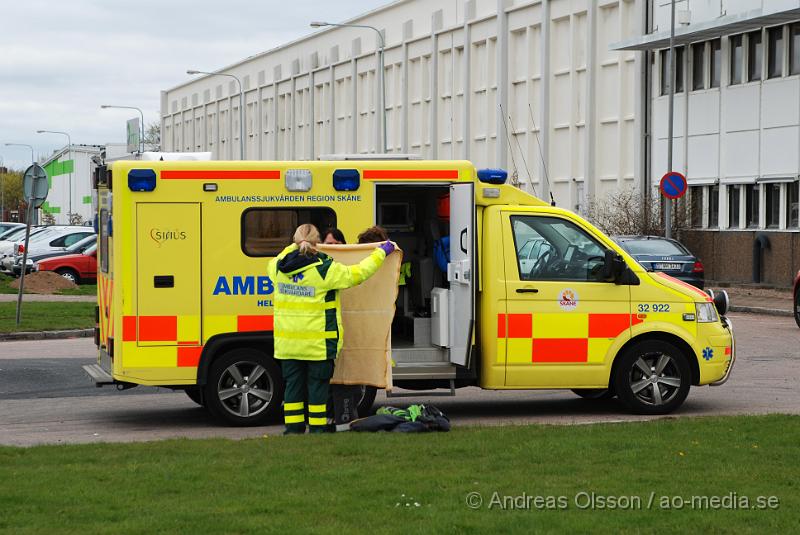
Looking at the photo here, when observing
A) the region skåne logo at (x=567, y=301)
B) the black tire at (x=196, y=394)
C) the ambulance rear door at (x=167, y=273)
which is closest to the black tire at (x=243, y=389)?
the black tire at (x=196, y=394)

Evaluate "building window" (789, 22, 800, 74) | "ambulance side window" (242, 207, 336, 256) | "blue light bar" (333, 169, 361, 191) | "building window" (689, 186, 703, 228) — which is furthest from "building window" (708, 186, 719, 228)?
"ambulance side window" (242, 207, 336, 256)

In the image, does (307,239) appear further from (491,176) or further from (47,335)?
(47,335)

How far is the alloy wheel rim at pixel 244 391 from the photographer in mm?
12391

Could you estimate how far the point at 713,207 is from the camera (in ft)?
132

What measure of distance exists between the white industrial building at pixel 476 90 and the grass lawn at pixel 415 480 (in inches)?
994

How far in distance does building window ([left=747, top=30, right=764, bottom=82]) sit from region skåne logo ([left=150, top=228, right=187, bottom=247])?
28.0 m

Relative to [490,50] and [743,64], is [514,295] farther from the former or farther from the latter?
[490,50]

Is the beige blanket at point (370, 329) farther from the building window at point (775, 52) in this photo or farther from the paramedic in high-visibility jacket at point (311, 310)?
the building window at point (775, 52)

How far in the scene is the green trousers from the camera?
1121 cm

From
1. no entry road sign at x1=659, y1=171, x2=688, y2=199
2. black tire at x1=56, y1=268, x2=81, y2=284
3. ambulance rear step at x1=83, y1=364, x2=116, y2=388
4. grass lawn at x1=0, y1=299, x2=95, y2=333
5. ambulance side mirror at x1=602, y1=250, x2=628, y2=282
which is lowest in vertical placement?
grass lawn at x1=0, y1=299, x2=95, y2=333

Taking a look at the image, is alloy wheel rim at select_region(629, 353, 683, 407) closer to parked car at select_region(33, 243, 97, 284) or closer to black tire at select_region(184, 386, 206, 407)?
black tire at select_region(184, 386, 206, 407)

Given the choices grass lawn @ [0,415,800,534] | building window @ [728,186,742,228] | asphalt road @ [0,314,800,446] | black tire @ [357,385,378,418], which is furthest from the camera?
building window @ [728,186,742,228]

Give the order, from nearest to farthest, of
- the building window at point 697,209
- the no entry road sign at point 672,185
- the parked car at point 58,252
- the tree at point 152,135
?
the no entry road sign at point 672,185, the parked car at point 58,252, the building window at point 697,209, the tree at point 152,135

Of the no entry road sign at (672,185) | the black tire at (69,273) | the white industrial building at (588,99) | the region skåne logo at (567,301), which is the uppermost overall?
the white industrial building at (588,99)
